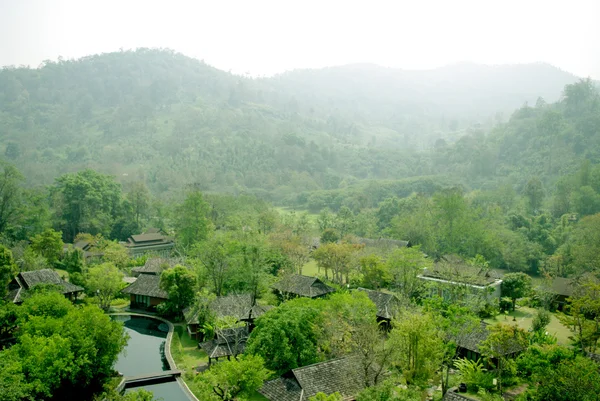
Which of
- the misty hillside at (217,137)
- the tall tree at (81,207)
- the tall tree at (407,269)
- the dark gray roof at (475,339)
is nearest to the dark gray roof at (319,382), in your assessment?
the dark gray roof at (475,339)

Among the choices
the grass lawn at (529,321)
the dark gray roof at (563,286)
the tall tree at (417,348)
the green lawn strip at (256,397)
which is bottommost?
the grass lawn at (529,321)

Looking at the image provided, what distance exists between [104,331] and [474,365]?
17.5 meters

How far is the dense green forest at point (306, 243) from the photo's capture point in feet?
62.5

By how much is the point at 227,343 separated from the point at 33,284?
633 inches

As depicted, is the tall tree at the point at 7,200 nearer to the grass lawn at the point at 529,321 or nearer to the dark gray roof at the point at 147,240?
the dark gray roof at the point at 147,240

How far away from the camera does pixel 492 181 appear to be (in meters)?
91.4

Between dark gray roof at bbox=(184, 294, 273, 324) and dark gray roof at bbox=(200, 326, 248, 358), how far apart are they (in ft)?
7.23

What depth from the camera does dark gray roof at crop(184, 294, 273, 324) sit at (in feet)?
87.9

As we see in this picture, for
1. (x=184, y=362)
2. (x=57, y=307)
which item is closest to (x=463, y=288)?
(x=184, y=362)

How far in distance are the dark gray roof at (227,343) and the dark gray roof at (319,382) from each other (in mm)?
4334

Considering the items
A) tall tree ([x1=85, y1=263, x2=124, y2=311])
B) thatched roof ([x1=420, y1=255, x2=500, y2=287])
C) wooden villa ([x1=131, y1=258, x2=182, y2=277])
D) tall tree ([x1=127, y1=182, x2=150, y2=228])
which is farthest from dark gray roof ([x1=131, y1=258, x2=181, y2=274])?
tall tree ([x1=127, y1=182, x2=150, y2=228])

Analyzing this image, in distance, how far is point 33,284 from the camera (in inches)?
1171

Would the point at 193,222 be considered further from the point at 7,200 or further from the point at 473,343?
the point at 473,343

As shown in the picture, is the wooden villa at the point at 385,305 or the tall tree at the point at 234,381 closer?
the tall tree at the point at 234,381
